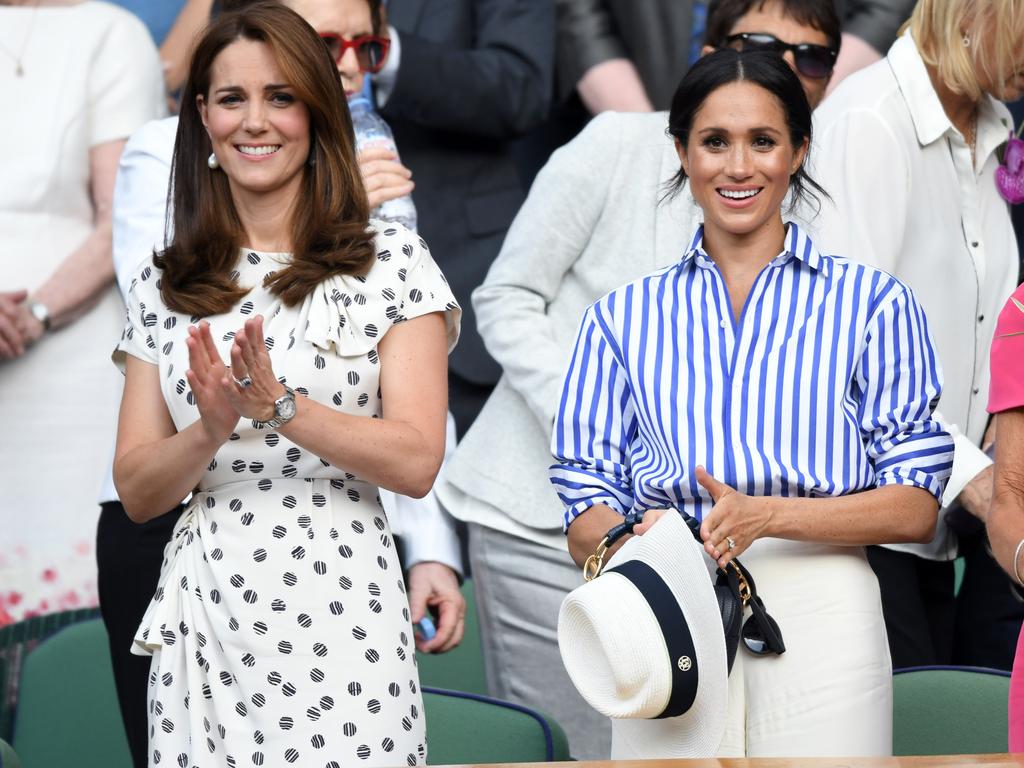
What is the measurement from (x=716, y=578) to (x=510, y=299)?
104cm

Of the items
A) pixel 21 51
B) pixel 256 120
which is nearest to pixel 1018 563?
pixel 256 120

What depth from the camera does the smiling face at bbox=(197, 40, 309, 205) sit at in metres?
2.70

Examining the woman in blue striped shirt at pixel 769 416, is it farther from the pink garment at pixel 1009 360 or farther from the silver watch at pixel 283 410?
the silver watch at pixel 283 410

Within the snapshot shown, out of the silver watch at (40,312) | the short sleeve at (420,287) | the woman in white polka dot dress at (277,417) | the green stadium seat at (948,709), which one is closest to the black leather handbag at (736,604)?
the woman in white polka dot dress at (277,417)

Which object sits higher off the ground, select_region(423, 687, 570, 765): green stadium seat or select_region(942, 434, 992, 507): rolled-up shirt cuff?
select_region(942, 434, 992, 507): rolled-up shirt cuff

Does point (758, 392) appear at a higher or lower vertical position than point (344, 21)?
lower

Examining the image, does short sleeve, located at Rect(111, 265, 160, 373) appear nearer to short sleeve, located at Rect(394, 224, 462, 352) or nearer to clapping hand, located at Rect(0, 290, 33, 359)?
short sleeve, located at Rect(394, 224, 462, 352)

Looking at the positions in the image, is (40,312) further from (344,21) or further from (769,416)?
(769,416)

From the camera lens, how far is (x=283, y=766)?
247 cm

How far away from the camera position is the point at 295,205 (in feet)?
9.05

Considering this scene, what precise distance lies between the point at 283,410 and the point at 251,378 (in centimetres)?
7

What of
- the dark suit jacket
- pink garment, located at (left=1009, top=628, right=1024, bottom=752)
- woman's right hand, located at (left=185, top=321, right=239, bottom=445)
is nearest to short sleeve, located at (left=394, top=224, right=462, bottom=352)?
woman's right hand, located at (left=185, top=321, right=239, bottom=445)

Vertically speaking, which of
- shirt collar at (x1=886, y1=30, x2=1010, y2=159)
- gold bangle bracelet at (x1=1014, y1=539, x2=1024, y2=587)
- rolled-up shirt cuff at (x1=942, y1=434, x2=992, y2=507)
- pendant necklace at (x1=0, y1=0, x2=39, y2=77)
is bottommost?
gold bangle bracelet at (x1=1014, y1=539, x2=1024, y2=587)

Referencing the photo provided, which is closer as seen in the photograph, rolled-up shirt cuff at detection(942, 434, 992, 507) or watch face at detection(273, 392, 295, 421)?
watch face at detection(273, 392, 295, 421)
